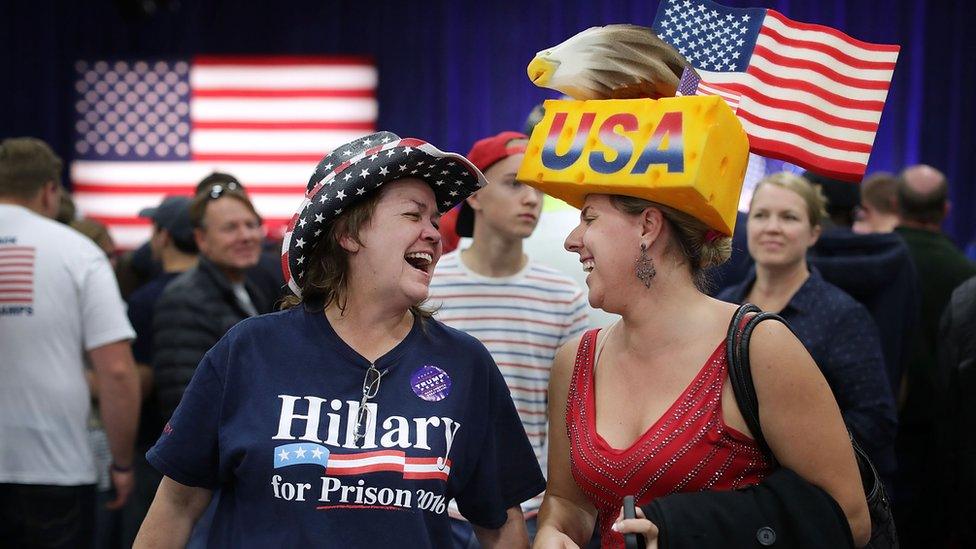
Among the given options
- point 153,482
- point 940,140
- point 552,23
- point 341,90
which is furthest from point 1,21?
point 940,140

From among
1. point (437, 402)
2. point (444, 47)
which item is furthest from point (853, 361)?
point (444, 47)

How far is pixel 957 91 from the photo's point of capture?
10.8 metres

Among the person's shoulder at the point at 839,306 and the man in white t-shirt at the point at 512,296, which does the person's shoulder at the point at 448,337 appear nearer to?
the man in white t-shirt at the point at 512,296

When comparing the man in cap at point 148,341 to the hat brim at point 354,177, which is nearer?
the hat brim at point 354,177

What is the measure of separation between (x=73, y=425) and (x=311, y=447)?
2336mm

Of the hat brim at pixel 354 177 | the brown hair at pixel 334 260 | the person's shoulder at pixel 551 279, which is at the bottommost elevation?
the person's shoulder at pixel 551 279

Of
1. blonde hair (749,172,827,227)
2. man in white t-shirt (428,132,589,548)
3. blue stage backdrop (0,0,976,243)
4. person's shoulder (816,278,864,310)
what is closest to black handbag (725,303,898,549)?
man in white t-shirt (428,132,589,548)

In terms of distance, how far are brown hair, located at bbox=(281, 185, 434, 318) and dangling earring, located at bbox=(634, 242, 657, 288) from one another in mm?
500

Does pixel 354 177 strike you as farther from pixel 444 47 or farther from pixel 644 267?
pixel 444 47

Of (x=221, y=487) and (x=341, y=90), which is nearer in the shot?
(x=221, y=487)

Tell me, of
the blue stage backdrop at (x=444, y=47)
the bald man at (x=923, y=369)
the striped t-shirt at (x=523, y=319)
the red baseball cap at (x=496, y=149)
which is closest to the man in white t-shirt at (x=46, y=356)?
the striped t-shirt at (x=523, y=319)

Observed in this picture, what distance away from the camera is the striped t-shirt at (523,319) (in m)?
3.57

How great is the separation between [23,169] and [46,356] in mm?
716

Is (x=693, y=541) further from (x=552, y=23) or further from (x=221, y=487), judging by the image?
(x=552, y=23)
